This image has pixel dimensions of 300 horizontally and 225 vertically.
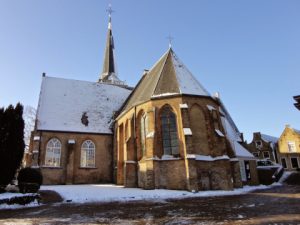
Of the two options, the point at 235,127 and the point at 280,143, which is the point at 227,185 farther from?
the point at 280,143

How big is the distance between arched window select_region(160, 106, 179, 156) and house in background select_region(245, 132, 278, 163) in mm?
25300

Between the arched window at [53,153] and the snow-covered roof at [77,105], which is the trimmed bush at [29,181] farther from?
the snow-covered roof at [77,105]

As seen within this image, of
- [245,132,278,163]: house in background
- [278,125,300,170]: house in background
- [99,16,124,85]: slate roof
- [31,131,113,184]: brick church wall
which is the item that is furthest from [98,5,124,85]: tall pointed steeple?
[278,125,300,170]: house in background

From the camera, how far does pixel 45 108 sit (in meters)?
26.4

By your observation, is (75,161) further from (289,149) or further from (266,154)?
(289,149)

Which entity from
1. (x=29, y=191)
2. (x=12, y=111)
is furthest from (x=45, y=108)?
(x=29, y=191)

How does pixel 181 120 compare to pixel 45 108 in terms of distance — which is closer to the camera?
pixel 181 120

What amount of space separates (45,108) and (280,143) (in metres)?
35.7

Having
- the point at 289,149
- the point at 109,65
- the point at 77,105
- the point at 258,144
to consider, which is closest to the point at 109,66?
the point at 109,65

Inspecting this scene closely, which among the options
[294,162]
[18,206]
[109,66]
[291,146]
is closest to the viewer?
[18,206]

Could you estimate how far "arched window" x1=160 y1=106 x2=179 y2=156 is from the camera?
19.5m

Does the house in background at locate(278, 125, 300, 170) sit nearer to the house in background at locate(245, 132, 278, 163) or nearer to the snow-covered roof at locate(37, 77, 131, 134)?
the house in background at locate(245, 132, 278, 163)

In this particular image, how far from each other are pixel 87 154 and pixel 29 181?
10.4 m

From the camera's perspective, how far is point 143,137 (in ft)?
69.8
